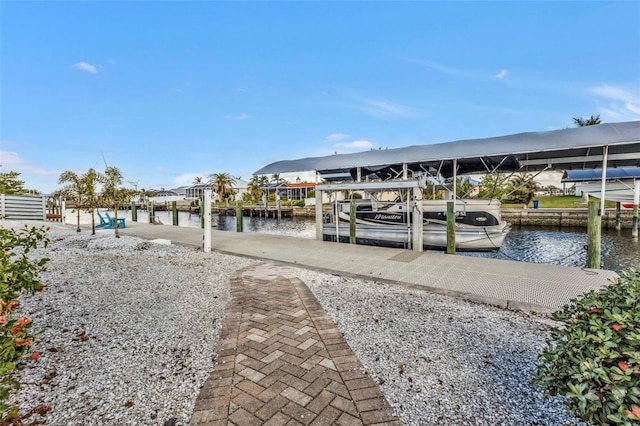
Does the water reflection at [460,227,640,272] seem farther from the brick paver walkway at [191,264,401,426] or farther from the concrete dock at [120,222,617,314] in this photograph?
the brick paver walkway at [191,264,401,426]

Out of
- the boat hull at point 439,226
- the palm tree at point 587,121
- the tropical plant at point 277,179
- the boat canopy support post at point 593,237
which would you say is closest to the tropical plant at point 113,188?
Answer: the boat hull at point 439,226

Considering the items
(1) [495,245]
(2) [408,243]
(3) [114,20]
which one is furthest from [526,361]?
(3) [114,20]

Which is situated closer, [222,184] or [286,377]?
[286,377]

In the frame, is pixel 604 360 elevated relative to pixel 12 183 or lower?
lower

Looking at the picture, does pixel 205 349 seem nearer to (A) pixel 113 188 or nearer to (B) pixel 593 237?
(B) pixel 593 237

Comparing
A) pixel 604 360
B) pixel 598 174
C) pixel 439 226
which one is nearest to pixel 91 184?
pixel 439 226

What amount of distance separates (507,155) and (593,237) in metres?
3.54

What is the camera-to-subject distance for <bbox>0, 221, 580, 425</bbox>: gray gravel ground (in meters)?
2.00

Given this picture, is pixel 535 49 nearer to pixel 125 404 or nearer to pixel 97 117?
pixel 125 404

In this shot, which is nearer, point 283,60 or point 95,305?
point 95,305

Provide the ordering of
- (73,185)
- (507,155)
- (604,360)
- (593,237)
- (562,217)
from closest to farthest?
1. (604,360)
2. (593,237)
3. (507,155)
4. (73,185)
5. (562,217)

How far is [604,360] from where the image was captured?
1394 mm

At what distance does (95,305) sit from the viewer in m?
3.88

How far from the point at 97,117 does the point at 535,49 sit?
2153 centimetres
